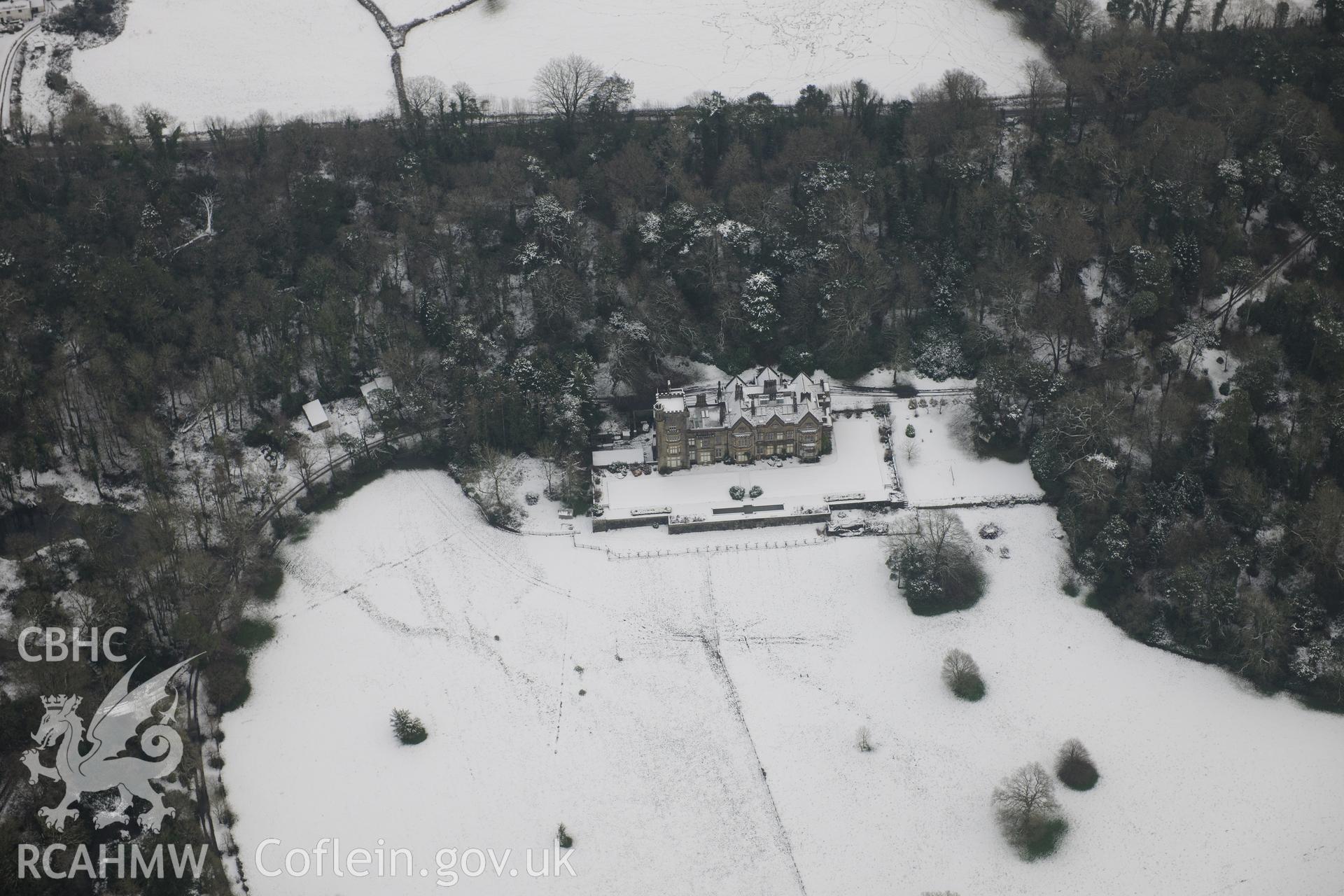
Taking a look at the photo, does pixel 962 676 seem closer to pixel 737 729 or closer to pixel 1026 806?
pixel 1026 806

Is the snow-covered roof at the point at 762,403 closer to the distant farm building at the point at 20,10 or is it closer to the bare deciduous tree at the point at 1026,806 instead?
the bare deciduous tree at the point at 1026,806

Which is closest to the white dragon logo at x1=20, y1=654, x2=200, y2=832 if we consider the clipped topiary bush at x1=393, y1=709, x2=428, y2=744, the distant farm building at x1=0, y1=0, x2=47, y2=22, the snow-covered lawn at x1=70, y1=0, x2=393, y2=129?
the clipped topiary bush at x1=393, y1=709, x2=428, y2=744

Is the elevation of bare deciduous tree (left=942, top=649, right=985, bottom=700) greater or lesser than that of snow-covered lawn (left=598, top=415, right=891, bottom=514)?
lesser

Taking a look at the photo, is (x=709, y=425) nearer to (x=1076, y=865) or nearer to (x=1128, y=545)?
(x=1128, y=545)

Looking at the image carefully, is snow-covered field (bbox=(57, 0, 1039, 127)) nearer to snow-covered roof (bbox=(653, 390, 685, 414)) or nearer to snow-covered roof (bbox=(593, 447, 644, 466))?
snow-covered roof (bbox=(653, 390, 685, 414))

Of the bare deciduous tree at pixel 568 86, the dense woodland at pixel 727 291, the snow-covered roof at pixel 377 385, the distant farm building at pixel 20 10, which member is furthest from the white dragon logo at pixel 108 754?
the distant farm building at pixel 20 10

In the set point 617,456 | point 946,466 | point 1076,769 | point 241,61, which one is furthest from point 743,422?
point 241,61

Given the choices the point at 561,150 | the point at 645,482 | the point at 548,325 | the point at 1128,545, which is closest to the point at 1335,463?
the point at 1128,545
